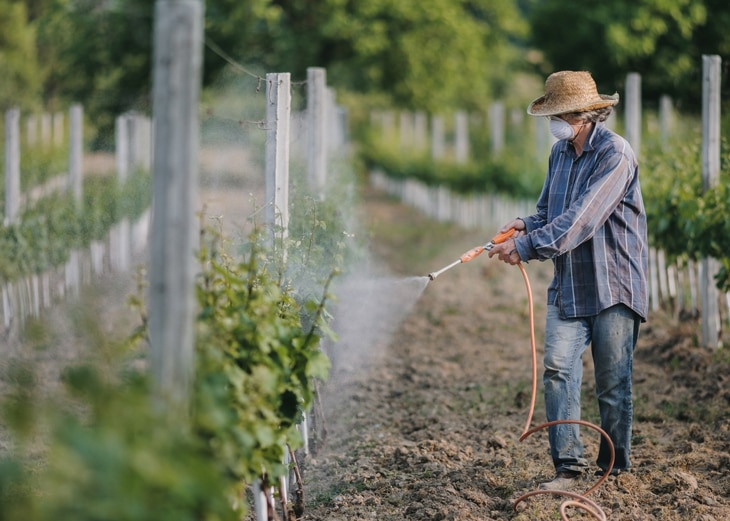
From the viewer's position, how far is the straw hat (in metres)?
5.20

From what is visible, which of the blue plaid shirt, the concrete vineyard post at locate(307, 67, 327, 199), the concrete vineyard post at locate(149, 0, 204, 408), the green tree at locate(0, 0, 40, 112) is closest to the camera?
the concrete vineyard post at locate(149, 0, 204, 408)

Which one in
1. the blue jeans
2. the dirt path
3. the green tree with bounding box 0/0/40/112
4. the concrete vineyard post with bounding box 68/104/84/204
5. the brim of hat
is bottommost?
the dirt path

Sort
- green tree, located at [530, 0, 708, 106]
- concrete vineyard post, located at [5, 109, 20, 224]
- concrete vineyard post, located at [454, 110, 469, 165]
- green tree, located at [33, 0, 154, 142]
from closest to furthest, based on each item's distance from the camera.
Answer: concrete vineyard post, located at [5, 109, 20, 224] < concrete vineyard post, located at [454, 110, 469, 165] < green tree, located at [530, 0, 708, 106] < green tree, located at [33, 0, 154, 142]

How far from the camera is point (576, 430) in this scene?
17.0 ft

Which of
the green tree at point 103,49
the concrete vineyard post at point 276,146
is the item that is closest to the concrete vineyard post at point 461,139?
the green tree at point 103,49

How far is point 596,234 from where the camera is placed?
5148mm

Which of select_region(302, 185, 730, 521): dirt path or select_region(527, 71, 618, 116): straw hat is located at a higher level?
select_region(527, 71, 618, 116): straw hat

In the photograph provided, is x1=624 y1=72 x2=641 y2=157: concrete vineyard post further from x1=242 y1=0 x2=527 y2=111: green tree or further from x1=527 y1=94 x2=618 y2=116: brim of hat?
x1=242 y1=0 x2=527 y2=111: green tree

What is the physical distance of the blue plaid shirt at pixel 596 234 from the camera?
197 inches

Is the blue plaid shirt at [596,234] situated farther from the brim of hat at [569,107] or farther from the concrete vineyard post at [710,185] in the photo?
the concrete vineyard post at [710,185]

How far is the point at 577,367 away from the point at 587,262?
20.6 inches

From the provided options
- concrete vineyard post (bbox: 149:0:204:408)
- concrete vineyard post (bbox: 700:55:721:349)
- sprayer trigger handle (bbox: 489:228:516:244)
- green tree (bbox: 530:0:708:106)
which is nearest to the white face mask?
sprayer trigger handle (bbox: 489:228:516:244)

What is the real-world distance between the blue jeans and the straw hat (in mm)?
993

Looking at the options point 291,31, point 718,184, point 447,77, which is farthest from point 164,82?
point 447,77
